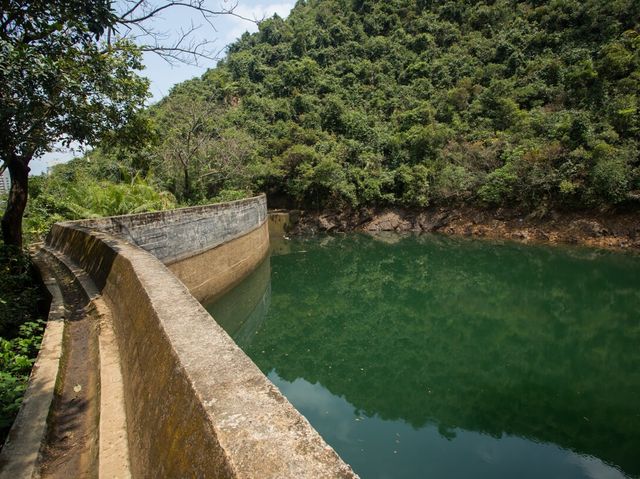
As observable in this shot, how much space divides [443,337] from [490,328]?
158cm

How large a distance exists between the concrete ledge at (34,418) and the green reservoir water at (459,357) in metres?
4.18

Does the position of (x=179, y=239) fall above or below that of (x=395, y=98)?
below

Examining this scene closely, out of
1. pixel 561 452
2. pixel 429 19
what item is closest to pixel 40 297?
pixel 561 452

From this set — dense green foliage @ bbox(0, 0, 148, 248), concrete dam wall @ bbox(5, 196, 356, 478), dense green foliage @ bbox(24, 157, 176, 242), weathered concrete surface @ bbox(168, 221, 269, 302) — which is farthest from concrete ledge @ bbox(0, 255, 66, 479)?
dense green foliage @ bbox(24, 157, 176, 242)

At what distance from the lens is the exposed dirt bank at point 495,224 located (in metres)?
18.6

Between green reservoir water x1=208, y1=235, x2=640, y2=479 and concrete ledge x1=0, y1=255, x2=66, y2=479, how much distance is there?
4183mm

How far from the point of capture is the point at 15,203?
6.41 meters

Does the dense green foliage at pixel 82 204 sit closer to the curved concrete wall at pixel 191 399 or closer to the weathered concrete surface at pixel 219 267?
the weathered concrete surface at pixel 219 267

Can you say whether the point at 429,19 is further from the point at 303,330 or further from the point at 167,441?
the point at 167,441

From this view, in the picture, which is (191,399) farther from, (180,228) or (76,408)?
(180,228)

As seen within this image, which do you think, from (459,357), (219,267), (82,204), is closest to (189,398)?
(459,357)

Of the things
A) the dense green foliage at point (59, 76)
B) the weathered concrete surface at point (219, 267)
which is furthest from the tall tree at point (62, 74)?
the weathered concrete surface at point (219, 267)

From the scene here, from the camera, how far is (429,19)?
4266 cm

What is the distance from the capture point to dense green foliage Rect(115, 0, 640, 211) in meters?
20.0
